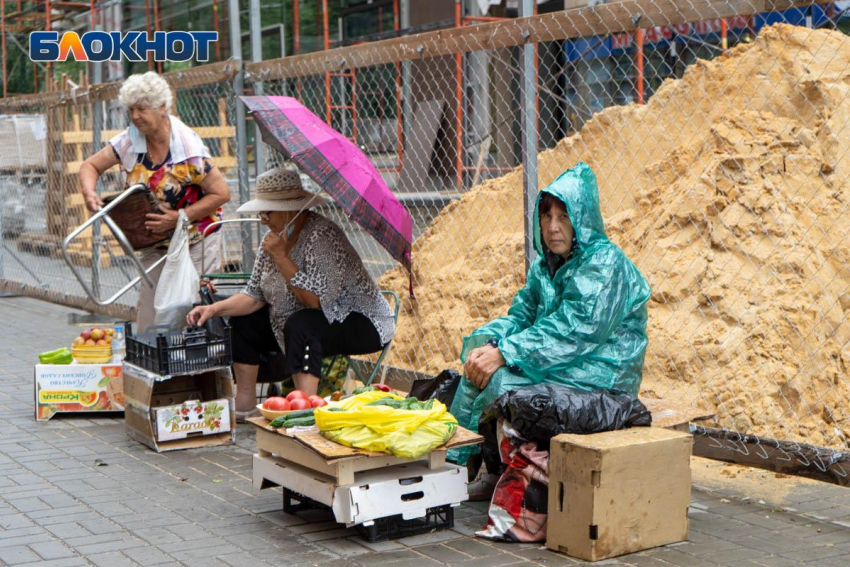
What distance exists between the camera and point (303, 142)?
537 cm

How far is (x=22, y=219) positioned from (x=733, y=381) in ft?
30.3

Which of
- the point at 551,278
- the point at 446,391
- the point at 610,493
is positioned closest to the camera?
the point at 610,493

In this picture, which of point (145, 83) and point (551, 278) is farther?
point (145, 83)

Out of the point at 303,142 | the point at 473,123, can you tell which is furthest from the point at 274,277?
the point at 473,123

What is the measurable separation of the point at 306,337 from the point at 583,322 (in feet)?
5.93

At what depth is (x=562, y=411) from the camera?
4219 millimetres

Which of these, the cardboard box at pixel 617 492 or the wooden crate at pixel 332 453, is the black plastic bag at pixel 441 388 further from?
the cardboard box at pixel 617 492

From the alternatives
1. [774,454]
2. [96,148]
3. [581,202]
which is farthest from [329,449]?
[96,148]

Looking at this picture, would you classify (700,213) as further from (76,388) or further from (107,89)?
(107,89)

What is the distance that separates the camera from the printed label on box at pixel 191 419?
578 centimetres

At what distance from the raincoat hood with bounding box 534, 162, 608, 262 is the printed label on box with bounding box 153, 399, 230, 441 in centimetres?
231

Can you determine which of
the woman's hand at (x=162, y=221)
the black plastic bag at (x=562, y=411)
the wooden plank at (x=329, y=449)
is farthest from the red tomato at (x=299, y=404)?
the woman's hand at (x=162, y=221)

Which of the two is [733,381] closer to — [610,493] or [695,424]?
[695,424]

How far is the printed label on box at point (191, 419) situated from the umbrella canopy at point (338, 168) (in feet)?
4.27
